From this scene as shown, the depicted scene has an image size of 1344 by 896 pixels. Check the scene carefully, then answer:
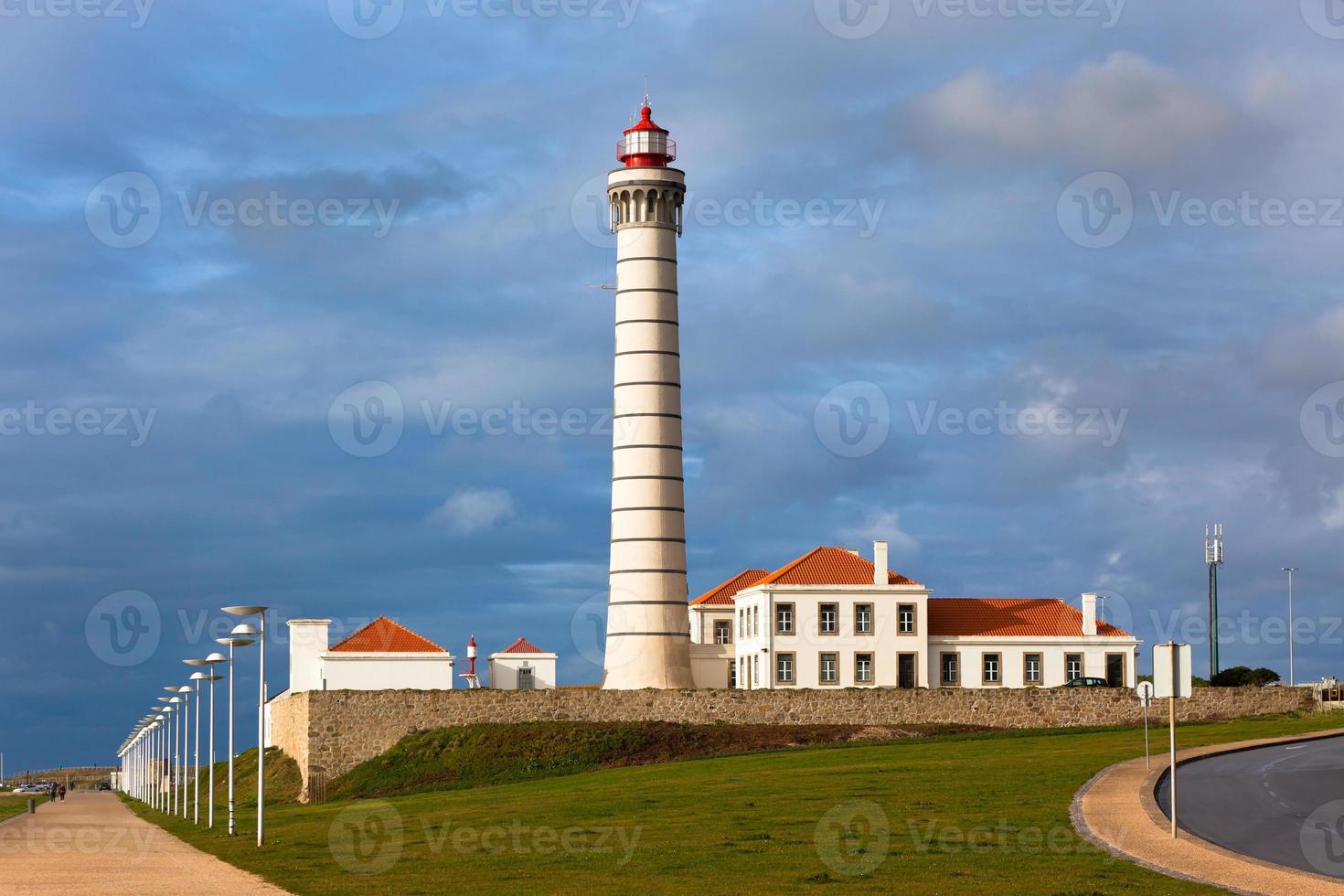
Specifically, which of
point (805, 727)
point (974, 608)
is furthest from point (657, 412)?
point (974, 608)

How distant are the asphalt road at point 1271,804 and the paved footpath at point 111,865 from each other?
53.3 ft

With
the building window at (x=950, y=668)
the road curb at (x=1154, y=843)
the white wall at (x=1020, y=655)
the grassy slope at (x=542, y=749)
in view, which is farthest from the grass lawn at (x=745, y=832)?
the white wall at (x=1020, y=655)

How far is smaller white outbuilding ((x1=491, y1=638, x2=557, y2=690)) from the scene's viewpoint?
77.9 metres

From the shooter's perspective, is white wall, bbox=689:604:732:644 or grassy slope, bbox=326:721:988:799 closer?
grassy slope, bbox=326:721:988:799

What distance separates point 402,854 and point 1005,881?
42.2ft

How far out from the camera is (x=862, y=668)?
231ft

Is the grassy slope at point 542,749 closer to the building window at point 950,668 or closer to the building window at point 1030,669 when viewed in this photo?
the building window at point 950,668

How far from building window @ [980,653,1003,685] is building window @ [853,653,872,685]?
5.41 metres

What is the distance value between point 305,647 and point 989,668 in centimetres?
3166

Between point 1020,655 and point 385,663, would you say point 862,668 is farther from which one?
point 385,663

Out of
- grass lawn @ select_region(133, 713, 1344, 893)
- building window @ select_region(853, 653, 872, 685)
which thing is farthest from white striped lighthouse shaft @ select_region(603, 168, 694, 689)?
grass lawn @ select_region(133, 713, 1344, 893)

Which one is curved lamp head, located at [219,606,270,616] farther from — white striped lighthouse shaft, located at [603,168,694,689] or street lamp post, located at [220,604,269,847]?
white striped lighthouse shaft, located at [603,168,694,689]

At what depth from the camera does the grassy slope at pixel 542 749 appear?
197 ft

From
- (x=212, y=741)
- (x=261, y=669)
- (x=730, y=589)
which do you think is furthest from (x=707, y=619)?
(x=261, y=669)
